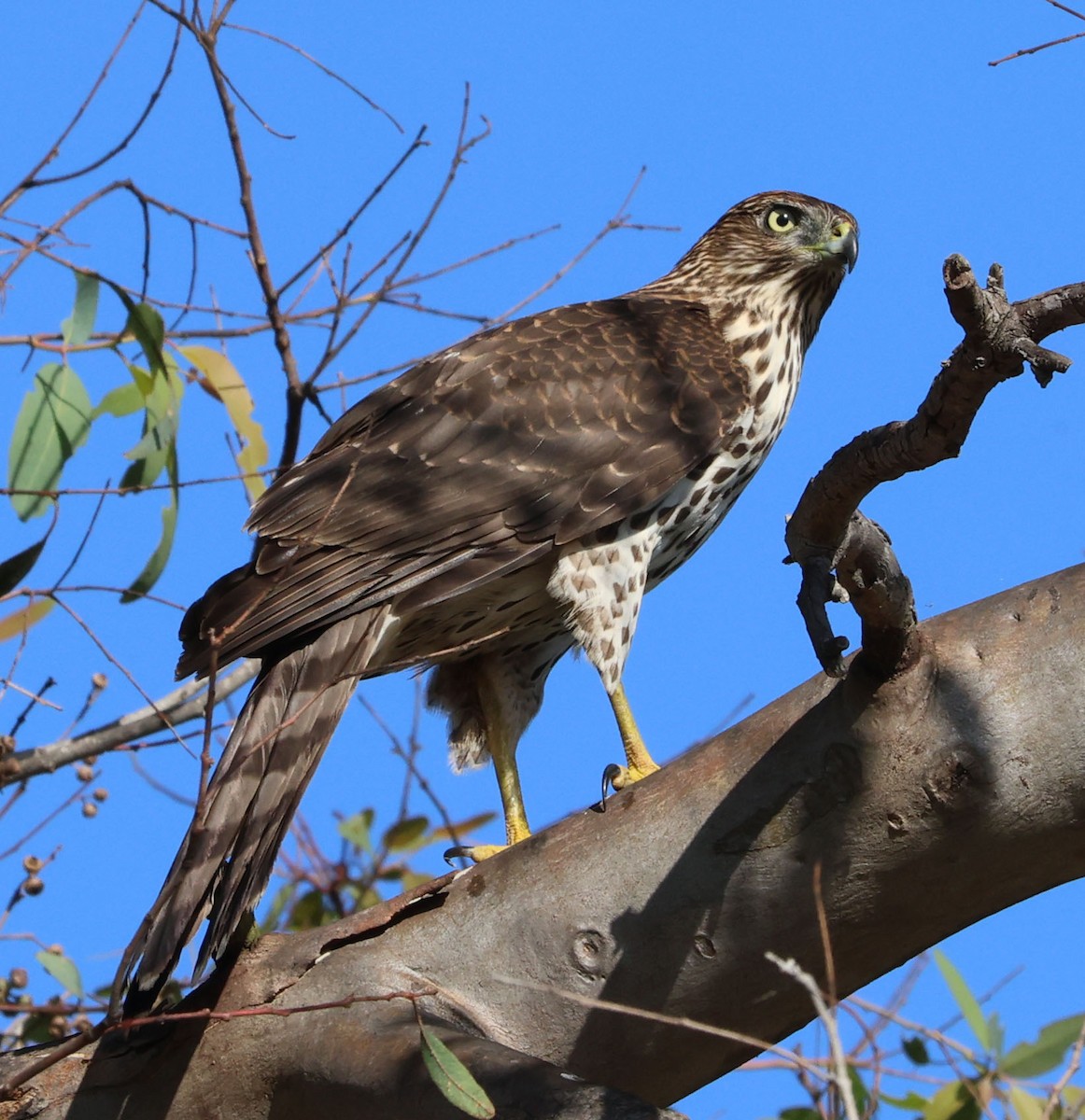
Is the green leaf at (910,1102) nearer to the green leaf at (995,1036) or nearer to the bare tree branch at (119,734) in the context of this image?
the green leaf at (995,1036)

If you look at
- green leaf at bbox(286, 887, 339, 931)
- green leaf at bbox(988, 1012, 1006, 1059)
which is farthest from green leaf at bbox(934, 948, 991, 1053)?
green leaf at bbox(286, 887, 339, 931)

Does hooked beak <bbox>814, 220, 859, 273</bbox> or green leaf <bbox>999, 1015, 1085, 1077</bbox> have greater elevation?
hooked beak <bbox>814, 220, 859, 273</bbox>

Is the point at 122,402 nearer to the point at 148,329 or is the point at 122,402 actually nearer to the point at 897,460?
the point at 148,329

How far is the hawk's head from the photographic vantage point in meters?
4.47

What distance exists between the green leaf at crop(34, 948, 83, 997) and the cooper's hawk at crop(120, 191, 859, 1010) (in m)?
0.83

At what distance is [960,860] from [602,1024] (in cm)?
67

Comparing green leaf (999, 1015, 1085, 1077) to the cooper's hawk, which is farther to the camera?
the cooper's hawk

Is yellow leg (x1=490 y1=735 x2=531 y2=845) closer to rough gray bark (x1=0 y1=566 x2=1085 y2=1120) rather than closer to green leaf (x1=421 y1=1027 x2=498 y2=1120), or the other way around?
rough gray bark (x1=0 y1=566 x2=1085 y2=1120)

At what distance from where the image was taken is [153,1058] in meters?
2.83

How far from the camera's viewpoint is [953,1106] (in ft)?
9.62

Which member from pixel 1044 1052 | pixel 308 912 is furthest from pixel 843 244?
pixel 1044 1052

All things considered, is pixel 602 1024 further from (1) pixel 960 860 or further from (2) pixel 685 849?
(1) pixel 960 860

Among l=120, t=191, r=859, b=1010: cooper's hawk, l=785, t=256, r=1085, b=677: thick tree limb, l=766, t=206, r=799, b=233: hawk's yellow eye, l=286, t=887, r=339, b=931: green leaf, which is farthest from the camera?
l=766, t=206, r=799, b=233: hawk's yellow eye

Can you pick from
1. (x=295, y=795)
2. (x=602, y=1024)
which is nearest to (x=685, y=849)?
(x=602, y=1024)
